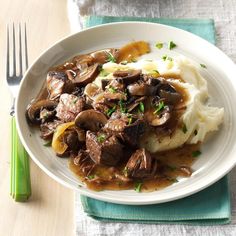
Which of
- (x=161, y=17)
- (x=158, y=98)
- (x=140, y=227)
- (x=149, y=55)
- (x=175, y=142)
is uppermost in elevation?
(x=161, y=17)

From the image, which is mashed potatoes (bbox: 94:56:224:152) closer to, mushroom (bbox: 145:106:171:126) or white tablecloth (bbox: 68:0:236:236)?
mushroom (bbox: 145:106:171:126)

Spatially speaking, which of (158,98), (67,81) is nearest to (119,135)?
(158,98)

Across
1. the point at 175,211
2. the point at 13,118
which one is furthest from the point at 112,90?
the point at 175,211

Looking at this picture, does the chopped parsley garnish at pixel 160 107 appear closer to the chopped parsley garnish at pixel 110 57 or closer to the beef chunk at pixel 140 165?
the beef chunk at pixel 140 165

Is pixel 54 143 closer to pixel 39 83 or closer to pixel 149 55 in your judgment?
pixel 39 83

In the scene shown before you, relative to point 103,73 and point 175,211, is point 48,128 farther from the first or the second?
point 175,211

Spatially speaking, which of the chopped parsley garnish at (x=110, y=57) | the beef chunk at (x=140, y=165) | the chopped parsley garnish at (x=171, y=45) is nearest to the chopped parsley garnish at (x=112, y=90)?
the beef chunk at (x=140, y=165)
